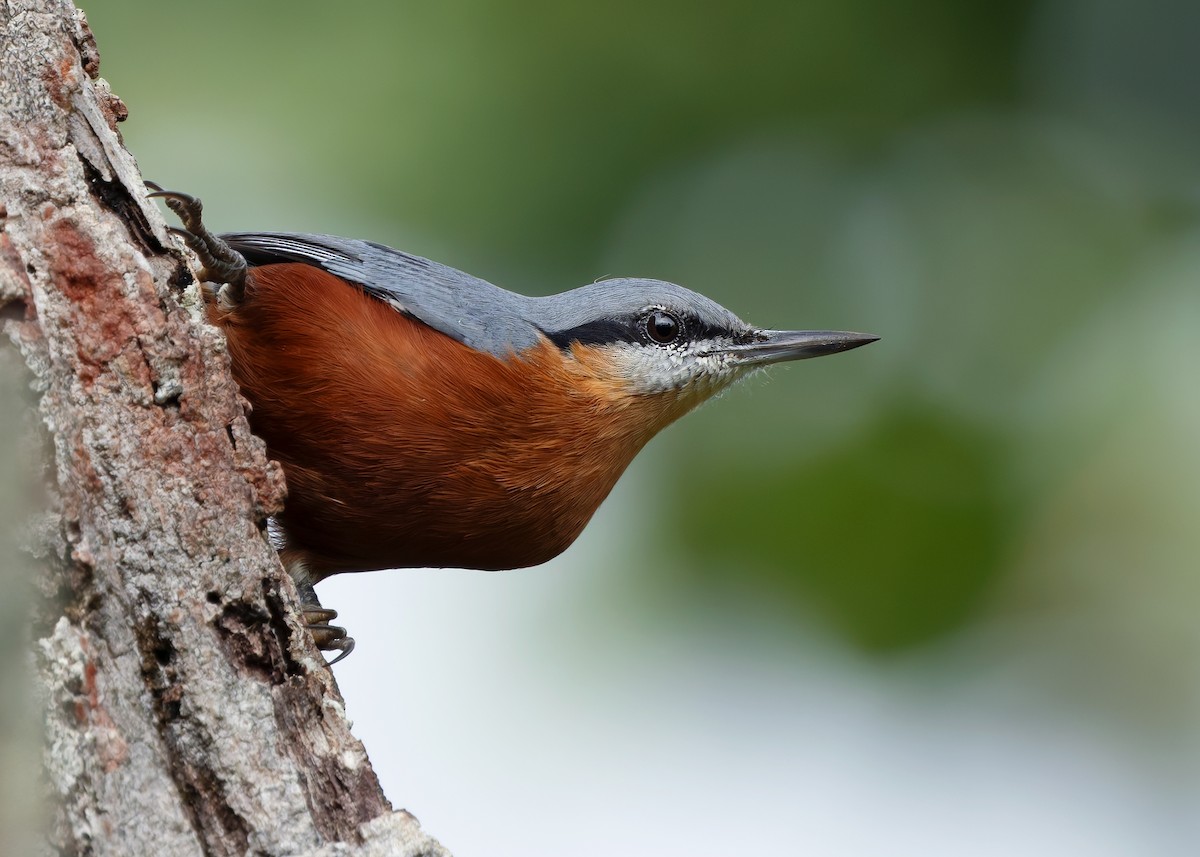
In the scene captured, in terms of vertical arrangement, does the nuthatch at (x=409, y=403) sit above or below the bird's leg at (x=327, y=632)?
above

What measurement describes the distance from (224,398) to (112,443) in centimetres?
33

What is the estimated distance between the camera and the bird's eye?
4395 mm

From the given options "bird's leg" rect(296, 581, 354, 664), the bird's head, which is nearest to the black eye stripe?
the bird's head

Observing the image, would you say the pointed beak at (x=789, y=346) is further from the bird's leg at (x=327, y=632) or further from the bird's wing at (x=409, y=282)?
the bird's leg at (x=327, y=632)

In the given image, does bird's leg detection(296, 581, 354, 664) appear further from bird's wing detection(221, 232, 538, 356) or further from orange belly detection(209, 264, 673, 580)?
bird's wing detection(221, 232, 538, 356)

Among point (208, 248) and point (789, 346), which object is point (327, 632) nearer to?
point (208, 248)

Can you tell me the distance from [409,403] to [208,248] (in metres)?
0.79

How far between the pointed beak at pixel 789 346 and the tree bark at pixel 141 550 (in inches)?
90.1

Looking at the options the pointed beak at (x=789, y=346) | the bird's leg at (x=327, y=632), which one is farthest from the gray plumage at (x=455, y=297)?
the bird's leg at (x=327, y=632)

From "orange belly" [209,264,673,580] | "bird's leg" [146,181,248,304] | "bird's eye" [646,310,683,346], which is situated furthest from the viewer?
"bird's eye" [646,310,683,346]

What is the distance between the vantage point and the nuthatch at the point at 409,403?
11.7 feet

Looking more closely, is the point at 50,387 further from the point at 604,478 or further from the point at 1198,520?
the point at 1198,520

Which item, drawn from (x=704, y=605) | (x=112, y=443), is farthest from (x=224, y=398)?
(x=704, y=605)

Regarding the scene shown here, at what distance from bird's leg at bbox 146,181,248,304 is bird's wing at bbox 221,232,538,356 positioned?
0.12 meters
